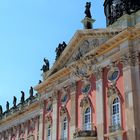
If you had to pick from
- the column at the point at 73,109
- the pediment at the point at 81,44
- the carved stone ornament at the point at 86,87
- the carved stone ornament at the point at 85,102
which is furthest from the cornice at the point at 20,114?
the carved stone ornament at the point at 85,102

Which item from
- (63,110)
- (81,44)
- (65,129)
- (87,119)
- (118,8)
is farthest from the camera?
(63,110)

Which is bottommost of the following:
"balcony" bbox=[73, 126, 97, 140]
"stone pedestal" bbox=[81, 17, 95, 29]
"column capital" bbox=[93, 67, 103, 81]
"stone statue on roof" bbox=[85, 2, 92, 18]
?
"balcony" bbox=[73, 126, 97, 140]

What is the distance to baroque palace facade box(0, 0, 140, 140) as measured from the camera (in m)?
25.5

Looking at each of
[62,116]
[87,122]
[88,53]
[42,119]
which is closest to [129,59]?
[88,53]

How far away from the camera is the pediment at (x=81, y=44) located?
2856 cm

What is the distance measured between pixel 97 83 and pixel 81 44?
13.7 ft

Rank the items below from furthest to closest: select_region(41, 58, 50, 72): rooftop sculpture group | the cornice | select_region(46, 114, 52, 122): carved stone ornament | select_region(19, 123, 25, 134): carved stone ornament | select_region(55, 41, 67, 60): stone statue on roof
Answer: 1. select_region(19, 123, 25, 134): carved stone ornament
2. the cornice
3. select_region(41, 58, 50, 72): rooftop sculpture group
4. select_region(55, 41, 67, 60): stone statue on roof
5. select_region(46, 114, 52, 122): carved stone ornament

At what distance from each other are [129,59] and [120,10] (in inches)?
213

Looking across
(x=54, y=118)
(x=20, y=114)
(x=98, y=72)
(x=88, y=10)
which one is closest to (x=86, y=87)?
(x=98, y=72)

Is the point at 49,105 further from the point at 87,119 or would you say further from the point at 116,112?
the point at 116,112

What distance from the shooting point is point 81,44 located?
102ft

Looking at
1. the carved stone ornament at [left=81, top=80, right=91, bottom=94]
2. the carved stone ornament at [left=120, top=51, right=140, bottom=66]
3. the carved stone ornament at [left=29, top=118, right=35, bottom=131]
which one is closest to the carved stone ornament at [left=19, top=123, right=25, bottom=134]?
the carved stone ornament at [left=29, top=118, right=35, bottom=131]

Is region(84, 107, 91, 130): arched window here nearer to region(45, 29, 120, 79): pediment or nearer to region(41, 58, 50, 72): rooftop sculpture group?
region(45, 29, 120, 79): pediment

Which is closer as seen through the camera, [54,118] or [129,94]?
[129,94]
